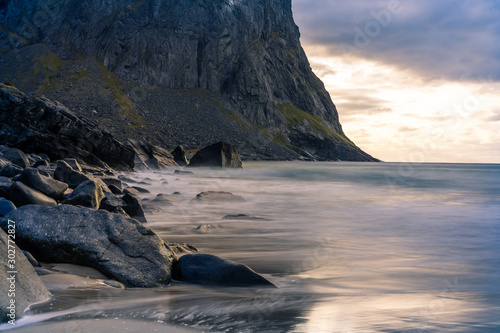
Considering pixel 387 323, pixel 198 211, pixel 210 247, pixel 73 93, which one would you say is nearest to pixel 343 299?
pixel 387 323

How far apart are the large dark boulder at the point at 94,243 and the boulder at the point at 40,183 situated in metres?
3.11

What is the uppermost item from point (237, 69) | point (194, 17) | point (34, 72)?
point (194, 17)

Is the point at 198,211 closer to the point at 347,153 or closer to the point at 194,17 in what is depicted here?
the point at 194,17

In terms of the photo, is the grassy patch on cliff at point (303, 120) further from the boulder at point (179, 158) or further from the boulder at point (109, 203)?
the boulder at point (109, 203)

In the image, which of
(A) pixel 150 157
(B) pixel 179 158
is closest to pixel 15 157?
(A) pixel 150 157

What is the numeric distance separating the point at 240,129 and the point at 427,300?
105 meters

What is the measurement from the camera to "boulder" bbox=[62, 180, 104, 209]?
868cm

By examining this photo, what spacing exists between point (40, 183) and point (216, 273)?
549cm

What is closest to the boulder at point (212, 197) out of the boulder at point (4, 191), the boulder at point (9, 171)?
the boulder at point (9, 171)

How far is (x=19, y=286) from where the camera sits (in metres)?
4.25

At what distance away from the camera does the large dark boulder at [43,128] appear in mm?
23391

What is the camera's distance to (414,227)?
12.4m

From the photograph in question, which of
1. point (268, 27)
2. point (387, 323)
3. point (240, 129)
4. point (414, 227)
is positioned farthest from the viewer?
point (268, 27)

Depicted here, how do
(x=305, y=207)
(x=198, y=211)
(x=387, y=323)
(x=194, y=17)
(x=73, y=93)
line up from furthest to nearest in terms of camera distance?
(x=194, y=17), (x=73, y=93), (x=305, y=207), (x=198, y=211), (x=387, y=323)
